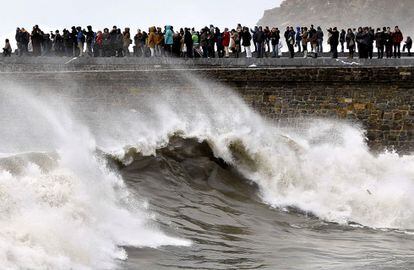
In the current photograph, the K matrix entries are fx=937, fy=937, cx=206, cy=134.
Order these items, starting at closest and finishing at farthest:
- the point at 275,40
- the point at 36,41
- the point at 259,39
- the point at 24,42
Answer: the point at 259,39 < the point at 275,40 < the point at 36,41 < the point at 24,42

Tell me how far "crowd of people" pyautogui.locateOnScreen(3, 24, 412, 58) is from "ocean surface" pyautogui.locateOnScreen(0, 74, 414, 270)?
3864mm

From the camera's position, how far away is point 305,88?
842 inches

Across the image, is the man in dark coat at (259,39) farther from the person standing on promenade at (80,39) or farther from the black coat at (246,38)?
the person standing on promenade at (80,39)

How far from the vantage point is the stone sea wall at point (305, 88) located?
20906 millimetres

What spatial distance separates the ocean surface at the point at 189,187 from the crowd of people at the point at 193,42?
3.86 metres

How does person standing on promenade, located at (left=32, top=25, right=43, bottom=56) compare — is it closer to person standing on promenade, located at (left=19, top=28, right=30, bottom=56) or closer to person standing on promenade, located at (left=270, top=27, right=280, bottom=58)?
person standing on promenade, located at (left=19, top=28, right=30, bottom=56)

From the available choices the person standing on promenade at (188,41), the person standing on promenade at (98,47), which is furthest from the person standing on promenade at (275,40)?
the person standing on promenade at (98,47)

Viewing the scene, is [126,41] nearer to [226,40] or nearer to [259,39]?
[226,40]

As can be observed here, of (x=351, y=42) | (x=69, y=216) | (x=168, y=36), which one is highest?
(x=168, y=36)

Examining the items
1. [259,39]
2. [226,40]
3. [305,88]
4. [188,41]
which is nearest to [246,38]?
[259,39]

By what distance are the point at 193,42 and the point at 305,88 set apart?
573 cm

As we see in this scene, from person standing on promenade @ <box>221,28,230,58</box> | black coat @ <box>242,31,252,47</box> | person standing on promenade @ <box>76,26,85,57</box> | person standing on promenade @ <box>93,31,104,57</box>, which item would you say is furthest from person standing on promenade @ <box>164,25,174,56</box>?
person standing on promenade @ <box>76,26,85,57</box>

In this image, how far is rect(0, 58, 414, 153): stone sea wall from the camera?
2091cm

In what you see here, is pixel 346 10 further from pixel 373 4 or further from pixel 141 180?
pixel 141 180
